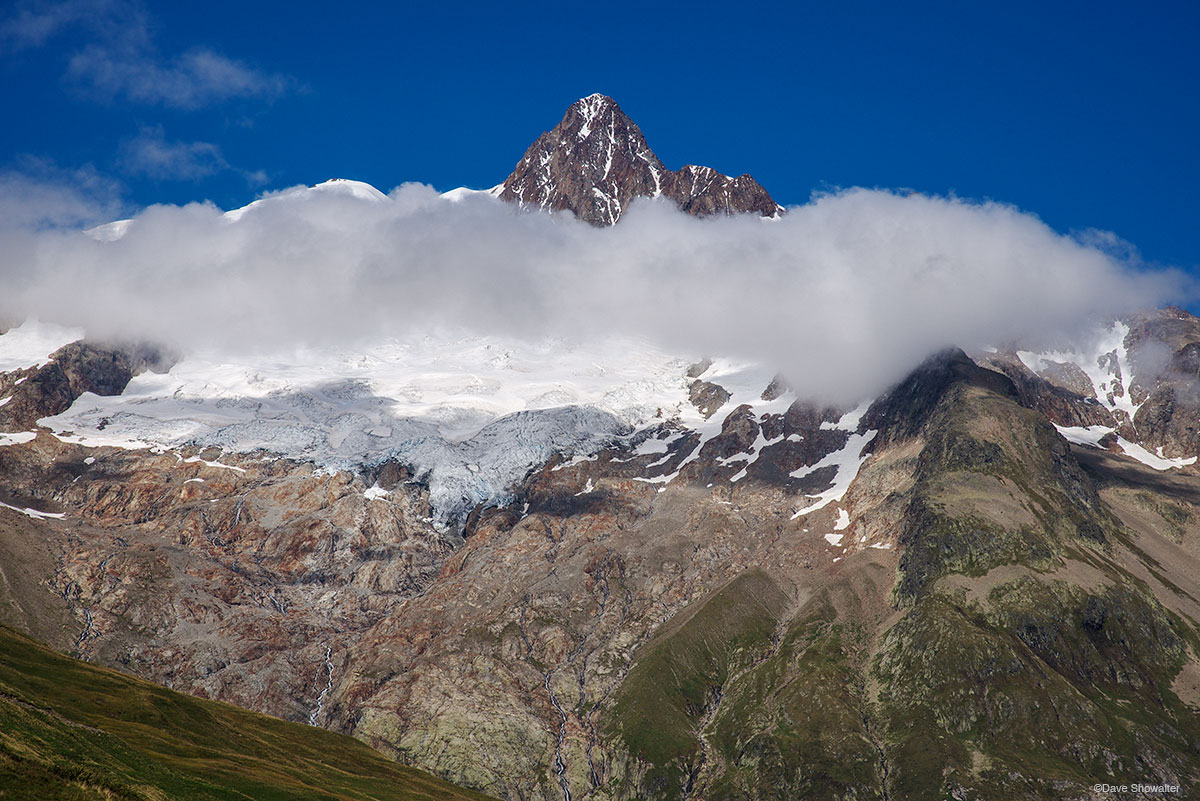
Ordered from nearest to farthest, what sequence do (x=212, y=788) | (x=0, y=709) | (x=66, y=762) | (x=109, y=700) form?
1. (x=66, y=762)
2. (x=0, y=709)
3. (x=212, y=788)
4. (x=109, y=700)

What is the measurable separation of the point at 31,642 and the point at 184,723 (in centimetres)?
3801

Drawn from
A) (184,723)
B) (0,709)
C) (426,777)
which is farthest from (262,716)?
(0,709)

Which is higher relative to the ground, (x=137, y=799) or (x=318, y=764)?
(x=137, y=799)

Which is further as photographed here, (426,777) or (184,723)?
(426,777)

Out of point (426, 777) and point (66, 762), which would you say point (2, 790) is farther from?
point (426, 777)

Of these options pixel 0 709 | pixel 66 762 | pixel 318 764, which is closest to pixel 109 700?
pixel 318 764

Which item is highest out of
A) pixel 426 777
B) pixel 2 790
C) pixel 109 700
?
pixel 2 790

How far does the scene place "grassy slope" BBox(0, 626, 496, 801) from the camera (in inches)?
2175

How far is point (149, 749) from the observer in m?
96.4

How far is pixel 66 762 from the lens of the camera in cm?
5591

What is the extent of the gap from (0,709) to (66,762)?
1078 centimetres

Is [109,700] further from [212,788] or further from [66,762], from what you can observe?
[66,762]

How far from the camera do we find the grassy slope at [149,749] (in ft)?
181

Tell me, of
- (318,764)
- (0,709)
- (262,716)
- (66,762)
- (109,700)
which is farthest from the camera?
(262,716)
